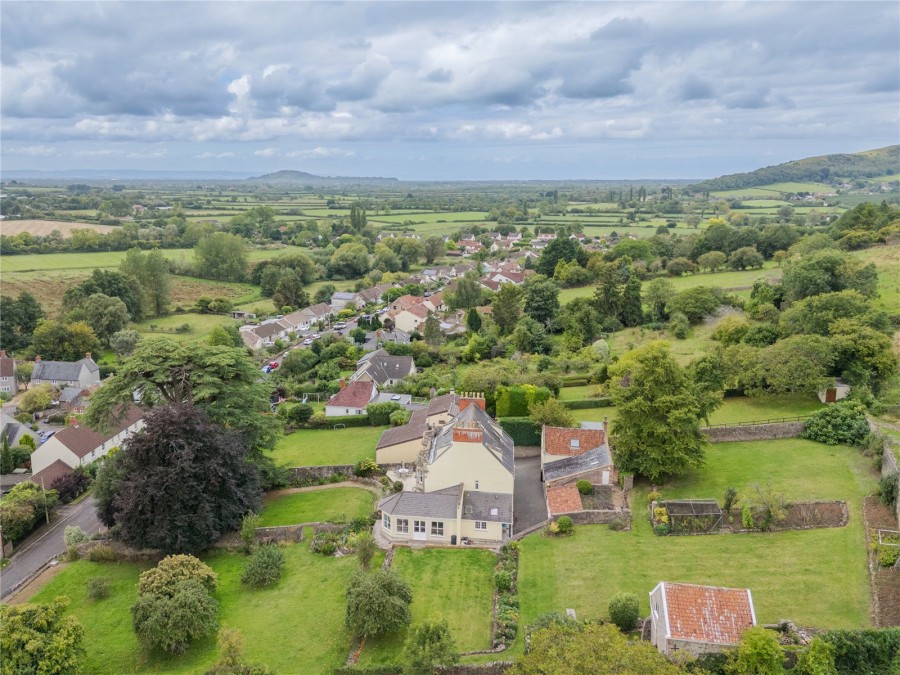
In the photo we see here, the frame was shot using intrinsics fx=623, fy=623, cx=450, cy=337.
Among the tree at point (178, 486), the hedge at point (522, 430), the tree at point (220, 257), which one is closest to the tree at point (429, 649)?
the tree at point (178, 486)

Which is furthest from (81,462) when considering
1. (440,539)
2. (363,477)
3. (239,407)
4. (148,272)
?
(148,272)

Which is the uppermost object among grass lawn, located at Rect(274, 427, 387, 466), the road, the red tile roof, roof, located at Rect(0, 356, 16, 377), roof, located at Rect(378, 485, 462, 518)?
the red tile roof

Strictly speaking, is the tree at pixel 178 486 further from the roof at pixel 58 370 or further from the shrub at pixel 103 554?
the roof at pixel 58 370

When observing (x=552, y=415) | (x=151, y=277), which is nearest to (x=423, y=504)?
(x=552, y=415)

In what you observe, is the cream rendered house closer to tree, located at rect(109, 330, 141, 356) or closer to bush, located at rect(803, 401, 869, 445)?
bush, located at rect(803, 401, 869, 445)

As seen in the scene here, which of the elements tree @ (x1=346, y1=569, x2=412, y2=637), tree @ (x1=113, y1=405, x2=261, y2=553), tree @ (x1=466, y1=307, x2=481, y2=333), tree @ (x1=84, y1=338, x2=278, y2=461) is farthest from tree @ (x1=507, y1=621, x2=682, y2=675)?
tree @ (x1=466, y1=307, x2=481, y2=333)

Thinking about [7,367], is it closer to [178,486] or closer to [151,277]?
[151,277]
